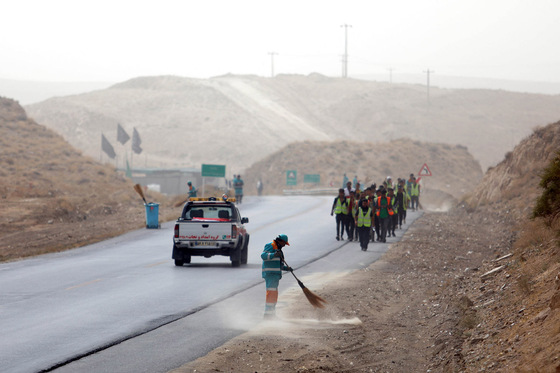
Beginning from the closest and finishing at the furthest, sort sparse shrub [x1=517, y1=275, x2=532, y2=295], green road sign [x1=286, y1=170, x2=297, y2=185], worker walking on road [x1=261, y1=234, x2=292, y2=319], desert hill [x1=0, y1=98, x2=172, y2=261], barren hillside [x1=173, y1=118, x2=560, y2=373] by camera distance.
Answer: barren hillside [x1=173, y1=118, x2=560, y2=373] < sparse shrub [x1=517, y1=275, x2=532, y2=295] < worker walking on road [x1=261, y1=234, x2=292, y2=319] < desert hill [x1=0, y1=98, x2=172, y2=261] < green road sign [x1=286, y1=170, x2=297, y2=185]

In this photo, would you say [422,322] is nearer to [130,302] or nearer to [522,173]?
[130,302]

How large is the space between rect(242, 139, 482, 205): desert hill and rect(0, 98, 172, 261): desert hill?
1212 inches

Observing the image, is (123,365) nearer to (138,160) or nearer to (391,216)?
(391,216)

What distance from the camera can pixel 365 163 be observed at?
108 meters

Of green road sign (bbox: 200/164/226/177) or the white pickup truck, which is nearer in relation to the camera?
the white pickup truck

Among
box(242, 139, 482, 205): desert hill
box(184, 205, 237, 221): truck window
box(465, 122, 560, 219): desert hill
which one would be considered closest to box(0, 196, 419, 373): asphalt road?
box(184, 205, 237, 221): truck window

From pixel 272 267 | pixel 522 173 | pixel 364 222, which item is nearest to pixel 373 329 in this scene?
pixel 272 267

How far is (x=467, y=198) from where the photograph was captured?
54875mm

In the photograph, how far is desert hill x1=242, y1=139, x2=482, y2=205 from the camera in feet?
338

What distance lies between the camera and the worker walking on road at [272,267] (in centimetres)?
1434

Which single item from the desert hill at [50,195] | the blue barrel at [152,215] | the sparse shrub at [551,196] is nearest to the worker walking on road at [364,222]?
the sparse shrub at [551,196]

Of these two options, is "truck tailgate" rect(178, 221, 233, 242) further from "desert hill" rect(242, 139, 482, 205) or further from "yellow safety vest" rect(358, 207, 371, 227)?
"desert hill" rect(242, 139, 482, 205)

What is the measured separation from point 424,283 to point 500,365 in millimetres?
10635

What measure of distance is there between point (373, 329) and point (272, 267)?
2.09 meters
